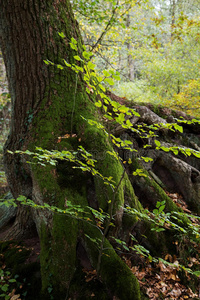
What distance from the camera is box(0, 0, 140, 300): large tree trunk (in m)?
2.84

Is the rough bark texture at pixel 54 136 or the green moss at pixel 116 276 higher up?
the rough bark texture at pixel 54 136

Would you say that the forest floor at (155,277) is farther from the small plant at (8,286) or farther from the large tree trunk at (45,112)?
the large tree trunk at (45,112)

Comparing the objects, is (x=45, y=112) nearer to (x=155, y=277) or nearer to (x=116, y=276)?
(x=116, y=276)

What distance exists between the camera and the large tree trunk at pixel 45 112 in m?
2.84

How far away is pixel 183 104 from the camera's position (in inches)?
360

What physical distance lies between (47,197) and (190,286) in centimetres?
273

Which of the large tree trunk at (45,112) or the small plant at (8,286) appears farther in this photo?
the large tree trunk at (45,112)

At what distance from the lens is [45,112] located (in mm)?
3309

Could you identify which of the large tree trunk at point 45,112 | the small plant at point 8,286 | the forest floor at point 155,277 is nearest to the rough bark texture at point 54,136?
the large tree trunk at point 45,112

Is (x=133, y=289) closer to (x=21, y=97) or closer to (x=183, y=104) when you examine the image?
(x=21, y=97)

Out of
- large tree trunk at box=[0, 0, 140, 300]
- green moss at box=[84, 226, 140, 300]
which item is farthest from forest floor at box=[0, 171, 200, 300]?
large tree trunk at box=[0, 0, 140, 300]

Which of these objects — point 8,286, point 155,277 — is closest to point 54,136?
point 8,286

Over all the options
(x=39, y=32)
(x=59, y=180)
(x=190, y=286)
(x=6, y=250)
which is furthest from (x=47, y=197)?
(x=39, y=32)

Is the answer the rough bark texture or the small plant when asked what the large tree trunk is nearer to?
the rough bark texture
